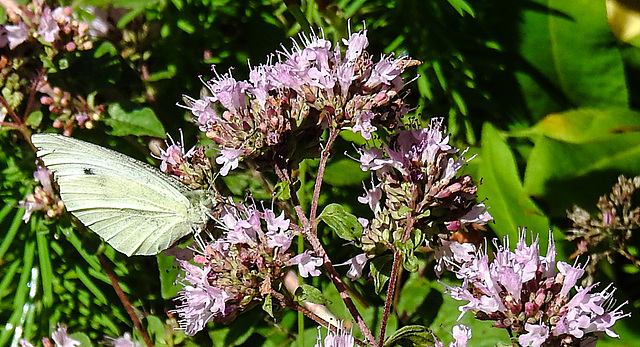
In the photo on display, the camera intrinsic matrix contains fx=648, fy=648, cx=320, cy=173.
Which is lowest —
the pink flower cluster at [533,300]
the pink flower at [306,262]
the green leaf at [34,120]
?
the pink flower cluster at [533,300]

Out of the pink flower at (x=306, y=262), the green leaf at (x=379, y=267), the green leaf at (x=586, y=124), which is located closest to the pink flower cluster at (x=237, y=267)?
the pink flower at (x=306, y=262)

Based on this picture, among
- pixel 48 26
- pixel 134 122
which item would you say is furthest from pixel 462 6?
pixel 48 26

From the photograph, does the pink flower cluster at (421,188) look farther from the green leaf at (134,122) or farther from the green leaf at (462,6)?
the green leaf at (134,122)

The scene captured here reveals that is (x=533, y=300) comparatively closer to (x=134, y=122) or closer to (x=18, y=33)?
(x=134, y=122)

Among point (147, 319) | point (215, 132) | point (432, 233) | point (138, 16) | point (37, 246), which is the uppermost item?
point (138, 16)

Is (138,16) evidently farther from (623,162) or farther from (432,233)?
(623,162)

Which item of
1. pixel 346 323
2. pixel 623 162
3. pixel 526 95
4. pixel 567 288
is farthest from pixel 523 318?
pixel 526 95

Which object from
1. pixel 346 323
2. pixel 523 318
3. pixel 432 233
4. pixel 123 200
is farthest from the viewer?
pixel 123 200
